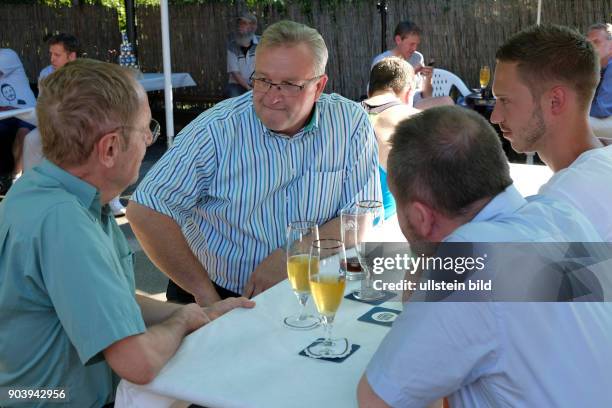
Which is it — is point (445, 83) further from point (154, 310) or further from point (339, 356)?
point (339, 356)

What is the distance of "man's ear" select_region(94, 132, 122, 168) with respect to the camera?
168 centimetres

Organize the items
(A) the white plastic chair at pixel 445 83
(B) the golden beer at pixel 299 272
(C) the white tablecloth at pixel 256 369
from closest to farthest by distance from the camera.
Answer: (C) the white tablecloth at pixel 256 369, (B) the golden beer at pixel 299 272, (A) the white plastic chair at pixel 445 83

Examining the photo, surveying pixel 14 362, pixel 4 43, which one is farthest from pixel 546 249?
pixel 4 43

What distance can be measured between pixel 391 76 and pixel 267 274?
2.28m

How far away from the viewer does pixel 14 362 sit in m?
1.68

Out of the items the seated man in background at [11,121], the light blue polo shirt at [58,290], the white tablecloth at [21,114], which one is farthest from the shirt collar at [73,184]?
the seated man in background at [11,121]

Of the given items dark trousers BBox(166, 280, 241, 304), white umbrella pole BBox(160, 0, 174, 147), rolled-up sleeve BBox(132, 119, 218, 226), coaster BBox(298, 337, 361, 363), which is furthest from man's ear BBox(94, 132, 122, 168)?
white umbrella pole BBox(160, 0, 174, 147)

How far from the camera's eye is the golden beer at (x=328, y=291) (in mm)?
1644

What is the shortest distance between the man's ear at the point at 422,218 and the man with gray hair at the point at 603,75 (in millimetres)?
5864

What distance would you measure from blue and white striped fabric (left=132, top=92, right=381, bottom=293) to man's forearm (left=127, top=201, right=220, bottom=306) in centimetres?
4

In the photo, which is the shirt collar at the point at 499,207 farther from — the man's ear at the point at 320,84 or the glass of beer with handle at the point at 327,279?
the man's ear at the point at 320,84

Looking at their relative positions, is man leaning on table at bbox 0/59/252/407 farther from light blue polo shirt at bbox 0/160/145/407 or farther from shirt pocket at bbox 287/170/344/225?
shirt pocket at bbox 287/170/344/225

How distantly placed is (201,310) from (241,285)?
898 millimetres

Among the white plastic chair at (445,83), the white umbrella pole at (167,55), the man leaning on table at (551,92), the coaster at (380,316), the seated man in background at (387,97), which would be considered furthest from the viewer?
the white plastic chair at (445,83)
